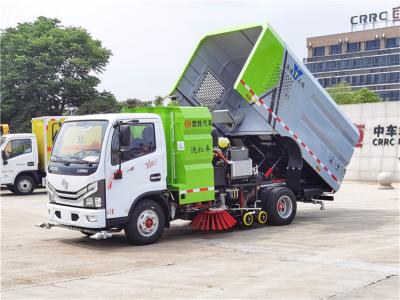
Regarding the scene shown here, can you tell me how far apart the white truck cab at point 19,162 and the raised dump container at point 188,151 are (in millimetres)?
10740

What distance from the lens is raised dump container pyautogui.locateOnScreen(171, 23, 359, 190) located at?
10188 millimetres

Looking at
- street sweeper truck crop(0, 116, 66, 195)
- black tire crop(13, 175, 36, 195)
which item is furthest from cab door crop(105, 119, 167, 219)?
black tire crop(13, 175, 36, 195)

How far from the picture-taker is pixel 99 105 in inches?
1310

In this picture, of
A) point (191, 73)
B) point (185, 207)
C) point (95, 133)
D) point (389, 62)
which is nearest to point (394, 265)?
point (185, 207)

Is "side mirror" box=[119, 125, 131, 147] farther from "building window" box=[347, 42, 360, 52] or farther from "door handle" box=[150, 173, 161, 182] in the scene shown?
"building window" box=[347, 42, 360, 52]

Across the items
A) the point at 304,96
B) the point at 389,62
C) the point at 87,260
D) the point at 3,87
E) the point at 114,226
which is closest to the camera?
the point at 87,260

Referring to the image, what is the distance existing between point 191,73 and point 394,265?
5798 millimetres

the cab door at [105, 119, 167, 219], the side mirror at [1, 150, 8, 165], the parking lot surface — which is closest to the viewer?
the parking lot surface

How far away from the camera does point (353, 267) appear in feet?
23.8

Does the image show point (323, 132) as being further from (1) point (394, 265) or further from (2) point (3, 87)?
(2) point (3, 87)

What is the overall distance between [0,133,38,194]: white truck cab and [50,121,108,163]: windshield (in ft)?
33.8

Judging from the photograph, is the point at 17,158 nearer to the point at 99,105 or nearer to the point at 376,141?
the point at 376,141

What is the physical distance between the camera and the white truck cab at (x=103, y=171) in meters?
8.52

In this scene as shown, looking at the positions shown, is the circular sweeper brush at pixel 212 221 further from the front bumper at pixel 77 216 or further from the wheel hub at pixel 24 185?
the wheel hub at pixel 24 185
